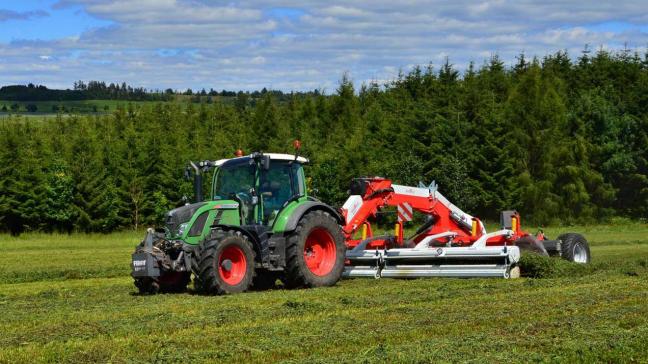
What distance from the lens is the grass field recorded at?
9.32 metres

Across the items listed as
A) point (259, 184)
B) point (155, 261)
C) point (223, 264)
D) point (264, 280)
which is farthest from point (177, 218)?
point (264, 280)

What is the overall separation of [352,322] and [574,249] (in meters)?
9.34

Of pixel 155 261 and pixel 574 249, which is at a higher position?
pixel 155 261

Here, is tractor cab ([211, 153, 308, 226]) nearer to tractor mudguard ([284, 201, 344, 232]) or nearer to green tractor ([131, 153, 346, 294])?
green tractor ([131, 153, 346, 294])

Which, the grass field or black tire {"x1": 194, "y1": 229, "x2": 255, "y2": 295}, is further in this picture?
black tire {"x1": 194, "y1": 229, "x2": 255, "y2": 295}

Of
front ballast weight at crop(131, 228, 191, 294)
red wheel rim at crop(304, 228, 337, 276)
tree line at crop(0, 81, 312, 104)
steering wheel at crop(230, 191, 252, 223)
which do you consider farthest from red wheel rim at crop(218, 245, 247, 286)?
tree line at crop(0, 81, 312, 104)

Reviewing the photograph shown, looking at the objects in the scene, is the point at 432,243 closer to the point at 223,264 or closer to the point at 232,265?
the point at 232,265

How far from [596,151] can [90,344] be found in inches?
1855

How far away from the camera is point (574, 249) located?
19.5 meters

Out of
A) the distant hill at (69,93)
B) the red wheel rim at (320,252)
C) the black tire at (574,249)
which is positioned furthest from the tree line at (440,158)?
the distant hill at (69,93)

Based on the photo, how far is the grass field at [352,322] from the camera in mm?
9320

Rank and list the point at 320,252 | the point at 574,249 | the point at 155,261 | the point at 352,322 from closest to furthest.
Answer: the point at 352,322 → the point at 155,261 → the point at 320,252 → the point at 574,249

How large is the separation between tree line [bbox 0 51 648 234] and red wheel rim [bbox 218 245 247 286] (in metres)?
33.0

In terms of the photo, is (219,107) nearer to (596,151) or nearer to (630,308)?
(596,151)
